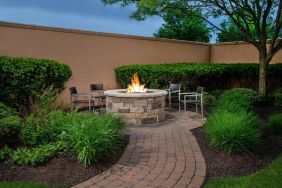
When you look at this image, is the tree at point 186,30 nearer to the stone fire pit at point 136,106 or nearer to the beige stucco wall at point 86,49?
the beige stucco wall at point 86,49

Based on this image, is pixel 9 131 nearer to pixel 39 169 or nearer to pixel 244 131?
pixel 39 169

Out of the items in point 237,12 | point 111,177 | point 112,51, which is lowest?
point 111,177

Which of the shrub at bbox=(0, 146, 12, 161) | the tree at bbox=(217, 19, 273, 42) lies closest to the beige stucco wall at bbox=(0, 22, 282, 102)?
the tree at bbox=(217, 19, 273, 42)

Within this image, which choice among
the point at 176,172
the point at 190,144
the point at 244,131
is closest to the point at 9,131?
the point at 176,172

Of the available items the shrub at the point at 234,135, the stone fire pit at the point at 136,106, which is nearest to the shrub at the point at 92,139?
the shrub at the point at 234,135

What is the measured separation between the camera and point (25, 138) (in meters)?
5.11

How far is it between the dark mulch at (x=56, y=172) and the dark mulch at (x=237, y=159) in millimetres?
1470

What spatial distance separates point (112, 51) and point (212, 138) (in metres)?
6.19

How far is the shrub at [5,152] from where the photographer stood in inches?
182

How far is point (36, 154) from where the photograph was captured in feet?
15.1

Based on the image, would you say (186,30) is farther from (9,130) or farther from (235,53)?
(9,130)

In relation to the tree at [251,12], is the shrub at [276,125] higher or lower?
lower

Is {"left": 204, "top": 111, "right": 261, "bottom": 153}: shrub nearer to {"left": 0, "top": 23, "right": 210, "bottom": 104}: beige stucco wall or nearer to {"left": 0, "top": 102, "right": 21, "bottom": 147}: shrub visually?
{"left": 0, "top": 102, "right": 21, "bottom": 147}: shrub

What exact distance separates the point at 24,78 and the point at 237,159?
4735mm
